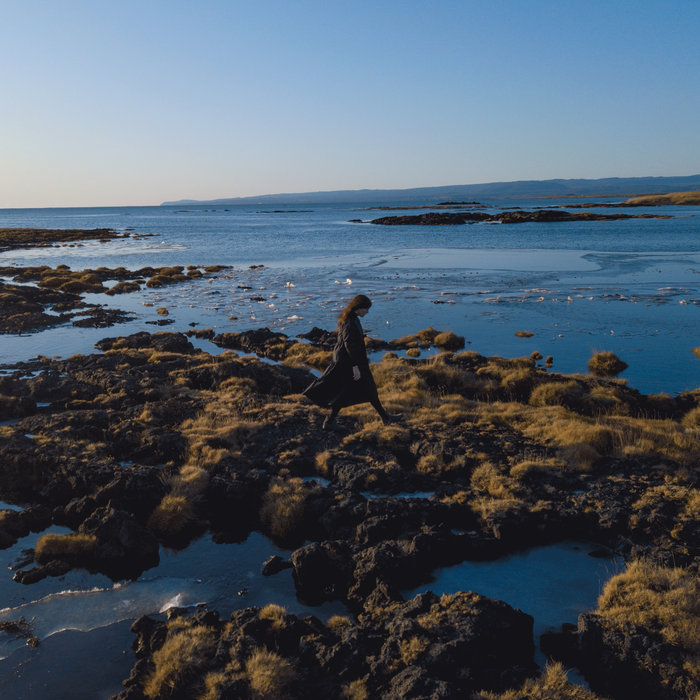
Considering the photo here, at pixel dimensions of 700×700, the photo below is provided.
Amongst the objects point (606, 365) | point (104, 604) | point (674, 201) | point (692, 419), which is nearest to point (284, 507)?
point (104, 604)

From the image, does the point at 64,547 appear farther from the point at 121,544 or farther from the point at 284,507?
the point at 284,507

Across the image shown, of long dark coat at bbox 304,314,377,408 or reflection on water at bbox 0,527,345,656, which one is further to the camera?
long dark coat at bbox 304,314,377,408

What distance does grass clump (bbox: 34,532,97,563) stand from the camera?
8258mm

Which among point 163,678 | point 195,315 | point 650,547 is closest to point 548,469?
point 650,547

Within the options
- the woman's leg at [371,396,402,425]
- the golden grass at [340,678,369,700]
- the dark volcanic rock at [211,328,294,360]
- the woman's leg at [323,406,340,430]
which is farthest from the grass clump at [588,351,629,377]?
the golden grass at [340,678,369,700]

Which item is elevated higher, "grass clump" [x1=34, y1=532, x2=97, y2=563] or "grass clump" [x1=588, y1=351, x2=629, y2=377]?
"grass clump" [x1=588, y1=351, x2=629, y2=377]

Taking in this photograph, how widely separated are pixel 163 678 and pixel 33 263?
6599 cm

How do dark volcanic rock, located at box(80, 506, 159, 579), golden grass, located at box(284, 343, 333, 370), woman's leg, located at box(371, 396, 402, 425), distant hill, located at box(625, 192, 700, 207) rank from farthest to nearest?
distant hill, located at box(625, 192, 700, 207) < golden grass, located at box(284, 343, 333, 370) < woman's leg, located at box(371, 396, 402, 425) < dark volcanic rock, located at box(80, 506, 159, 579)

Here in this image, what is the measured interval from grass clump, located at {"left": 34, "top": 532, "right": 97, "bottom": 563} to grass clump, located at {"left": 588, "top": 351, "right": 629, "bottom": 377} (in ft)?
53.5

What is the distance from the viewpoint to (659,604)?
6203 millimetres


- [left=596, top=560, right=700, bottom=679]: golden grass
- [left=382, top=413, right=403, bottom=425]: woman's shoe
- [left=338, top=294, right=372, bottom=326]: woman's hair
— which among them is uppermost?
[left=338, top=294, right=372, bottom=326]: woman's hair

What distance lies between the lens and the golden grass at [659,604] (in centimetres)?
570

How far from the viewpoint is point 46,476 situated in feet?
35.0

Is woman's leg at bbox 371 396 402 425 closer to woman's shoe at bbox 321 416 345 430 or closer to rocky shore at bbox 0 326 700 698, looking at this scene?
rocky shore at bbox 0 326 700 698
